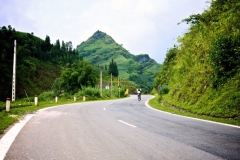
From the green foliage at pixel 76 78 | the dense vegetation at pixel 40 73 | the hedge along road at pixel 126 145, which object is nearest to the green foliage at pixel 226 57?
the hedge along road at pixel 126 145

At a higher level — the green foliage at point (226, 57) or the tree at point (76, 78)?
the tree at point (76, 78)

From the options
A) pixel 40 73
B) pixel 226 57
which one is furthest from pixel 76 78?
pixel 226 57

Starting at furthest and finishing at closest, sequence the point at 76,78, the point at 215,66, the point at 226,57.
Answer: the point at 76,78 < the point at 215,66 < the point at 226,57

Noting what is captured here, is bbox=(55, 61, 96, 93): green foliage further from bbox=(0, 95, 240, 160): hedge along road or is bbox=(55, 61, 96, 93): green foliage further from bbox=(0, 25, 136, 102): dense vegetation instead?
bbox=(0, 95, 240, 160): hedge along road

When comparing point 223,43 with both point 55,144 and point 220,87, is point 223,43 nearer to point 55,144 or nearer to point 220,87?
point 220,87

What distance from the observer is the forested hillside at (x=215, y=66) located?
11.1 m

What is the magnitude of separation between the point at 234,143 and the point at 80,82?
60.8 metres

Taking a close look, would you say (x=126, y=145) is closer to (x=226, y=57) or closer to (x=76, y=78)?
(x=226, y=57)

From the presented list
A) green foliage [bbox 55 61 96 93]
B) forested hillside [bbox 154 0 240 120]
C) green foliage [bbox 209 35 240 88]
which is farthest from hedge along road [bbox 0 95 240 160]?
green foliage [bbox 55 61 96 93]

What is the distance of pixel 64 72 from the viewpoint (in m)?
65.8

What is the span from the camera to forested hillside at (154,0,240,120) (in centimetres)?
1107

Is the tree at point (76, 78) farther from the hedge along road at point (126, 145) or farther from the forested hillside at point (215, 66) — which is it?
the hedge along road at point (126, 145)

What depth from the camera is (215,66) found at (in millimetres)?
12352

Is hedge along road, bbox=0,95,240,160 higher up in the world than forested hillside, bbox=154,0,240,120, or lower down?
lower down
